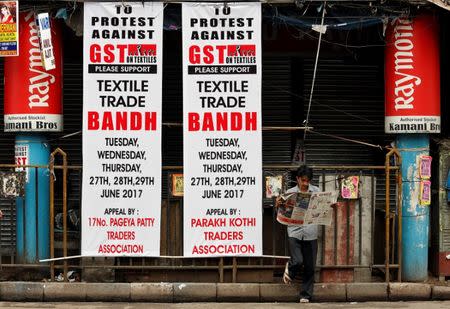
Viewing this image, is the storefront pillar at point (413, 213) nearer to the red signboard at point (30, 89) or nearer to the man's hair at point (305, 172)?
the man's hair at point (305, 172)

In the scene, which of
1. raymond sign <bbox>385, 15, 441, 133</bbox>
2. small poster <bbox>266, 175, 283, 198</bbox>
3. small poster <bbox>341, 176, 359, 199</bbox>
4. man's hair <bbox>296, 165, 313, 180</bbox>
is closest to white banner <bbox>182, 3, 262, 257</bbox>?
small poster <bbox>266, 175, 283, 198</bbox>

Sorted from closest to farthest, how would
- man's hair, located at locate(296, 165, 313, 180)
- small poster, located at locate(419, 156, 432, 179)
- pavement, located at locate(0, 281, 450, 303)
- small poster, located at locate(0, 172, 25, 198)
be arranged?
man's hair, located at locate(296, 165, 313, 180), pavement, located at locate(0, 281, 450, 303), small poster, located at locate(0, 172, 25, 198), small poster, located at locate(419, 156, 432, 179)

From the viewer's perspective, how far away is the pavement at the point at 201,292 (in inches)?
384

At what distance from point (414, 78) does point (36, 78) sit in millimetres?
5166

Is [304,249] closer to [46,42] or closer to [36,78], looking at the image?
[36,78]

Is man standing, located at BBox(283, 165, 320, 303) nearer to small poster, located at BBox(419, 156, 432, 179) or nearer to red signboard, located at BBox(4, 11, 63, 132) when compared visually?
small poster, located at BBox(419, 156, 432, 179)

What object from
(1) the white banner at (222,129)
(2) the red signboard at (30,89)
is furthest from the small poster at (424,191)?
(2) the red signboard at (30,89)

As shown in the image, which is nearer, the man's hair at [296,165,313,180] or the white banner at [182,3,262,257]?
the man's hair at [296,165,313,180]

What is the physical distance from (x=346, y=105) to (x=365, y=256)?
3.17 m

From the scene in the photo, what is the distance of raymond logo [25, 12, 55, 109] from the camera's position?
1021 centimetres

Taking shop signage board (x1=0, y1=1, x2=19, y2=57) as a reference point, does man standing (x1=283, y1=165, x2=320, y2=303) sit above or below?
below

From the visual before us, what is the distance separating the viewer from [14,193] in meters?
10.0

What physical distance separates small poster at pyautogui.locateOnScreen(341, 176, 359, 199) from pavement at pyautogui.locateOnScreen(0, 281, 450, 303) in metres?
1.18

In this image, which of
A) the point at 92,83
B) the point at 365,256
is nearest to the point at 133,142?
the point at 92,83
